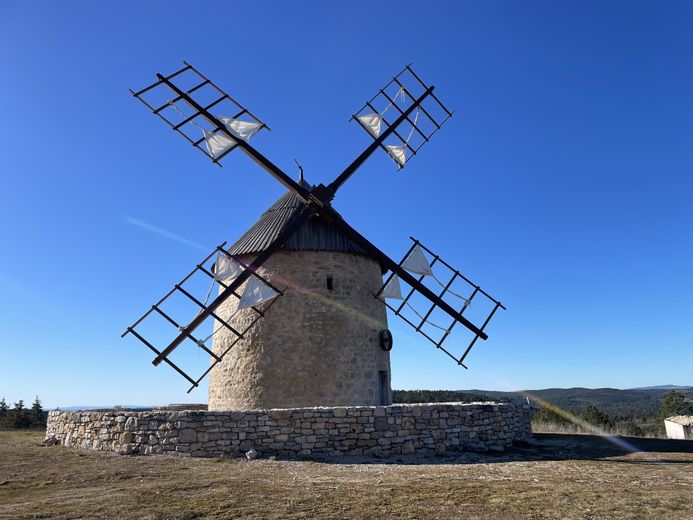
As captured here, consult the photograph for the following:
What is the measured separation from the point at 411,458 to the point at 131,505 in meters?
4.56

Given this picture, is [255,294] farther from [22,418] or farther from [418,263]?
[22,418]

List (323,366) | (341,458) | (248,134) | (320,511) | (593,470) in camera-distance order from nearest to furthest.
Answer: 1. (320,511)
2. (593,470)
3. (341,458)
4. (323,366)
5. (248,134)

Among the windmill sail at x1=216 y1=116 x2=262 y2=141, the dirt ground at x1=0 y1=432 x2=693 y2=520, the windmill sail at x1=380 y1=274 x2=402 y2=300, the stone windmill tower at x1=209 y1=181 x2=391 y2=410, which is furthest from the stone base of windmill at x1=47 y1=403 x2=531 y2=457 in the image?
the windmill sail at x1=216 y1=116 x2=262 y2=141

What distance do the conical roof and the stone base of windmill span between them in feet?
13.2

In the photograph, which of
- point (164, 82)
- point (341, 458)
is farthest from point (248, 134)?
point (341, 458)

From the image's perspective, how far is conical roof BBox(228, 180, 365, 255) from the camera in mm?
11070

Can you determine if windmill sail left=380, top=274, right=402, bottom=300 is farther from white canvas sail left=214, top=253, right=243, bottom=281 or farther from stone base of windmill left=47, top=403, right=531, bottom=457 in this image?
white canvas sail left=214, top=253, right=243, bottom=281

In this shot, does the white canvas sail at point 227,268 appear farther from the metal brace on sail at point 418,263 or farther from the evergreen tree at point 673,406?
the evergreen tree at point 673,406

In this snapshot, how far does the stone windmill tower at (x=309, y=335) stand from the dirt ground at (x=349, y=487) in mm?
2837

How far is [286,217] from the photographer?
38.7 ft

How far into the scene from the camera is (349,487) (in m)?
5.62

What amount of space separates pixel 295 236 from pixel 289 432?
4.58 m

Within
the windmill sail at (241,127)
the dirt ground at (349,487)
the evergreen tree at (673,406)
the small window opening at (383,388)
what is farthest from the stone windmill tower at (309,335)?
the evergreen tree at (673,406)

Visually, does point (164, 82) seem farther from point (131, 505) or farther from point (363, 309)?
point (131, 505)
